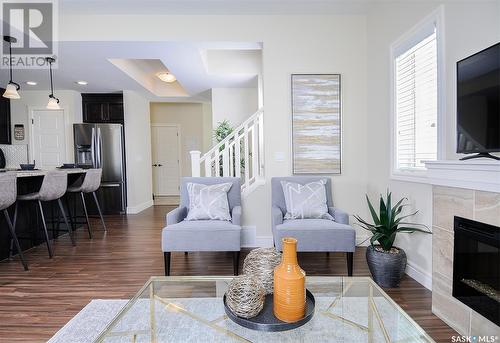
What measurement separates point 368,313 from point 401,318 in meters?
0.20

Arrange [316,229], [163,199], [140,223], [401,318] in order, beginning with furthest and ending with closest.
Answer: [163,199] < [140,223] < [316,229] < [401,318]

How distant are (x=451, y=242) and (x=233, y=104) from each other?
Answer: 448cm

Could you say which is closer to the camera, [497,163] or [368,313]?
[497,163]

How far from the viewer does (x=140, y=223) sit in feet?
15.5

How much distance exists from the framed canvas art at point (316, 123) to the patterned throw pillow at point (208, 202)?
98 centimetres

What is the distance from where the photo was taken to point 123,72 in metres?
4.42

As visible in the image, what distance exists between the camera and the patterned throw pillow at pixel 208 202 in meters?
2.74

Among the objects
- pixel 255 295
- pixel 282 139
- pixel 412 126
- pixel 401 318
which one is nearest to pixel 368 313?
pixel 401 318

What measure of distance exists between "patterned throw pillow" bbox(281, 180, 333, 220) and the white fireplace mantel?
3.57 feet

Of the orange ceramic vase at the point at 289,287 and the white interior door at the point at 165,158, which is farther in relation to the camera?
the white interior door at the point at 165,158

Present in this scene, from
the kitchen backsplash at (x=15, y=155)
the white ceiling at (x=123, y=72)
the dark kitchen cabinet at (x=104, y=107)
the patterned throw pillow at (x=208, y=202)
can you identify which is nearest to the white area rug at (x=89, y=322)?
the patterned throw pillow at (x=208, y=202)

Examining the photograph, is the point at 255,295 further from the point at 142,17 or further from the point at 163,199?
the point at 163,199

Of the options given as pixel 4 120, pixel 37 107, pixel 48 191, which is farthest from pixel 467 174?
pixel 4 120

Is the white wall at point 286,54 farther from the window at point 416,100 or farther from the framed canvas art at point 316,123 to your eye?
the window at point 416,100
